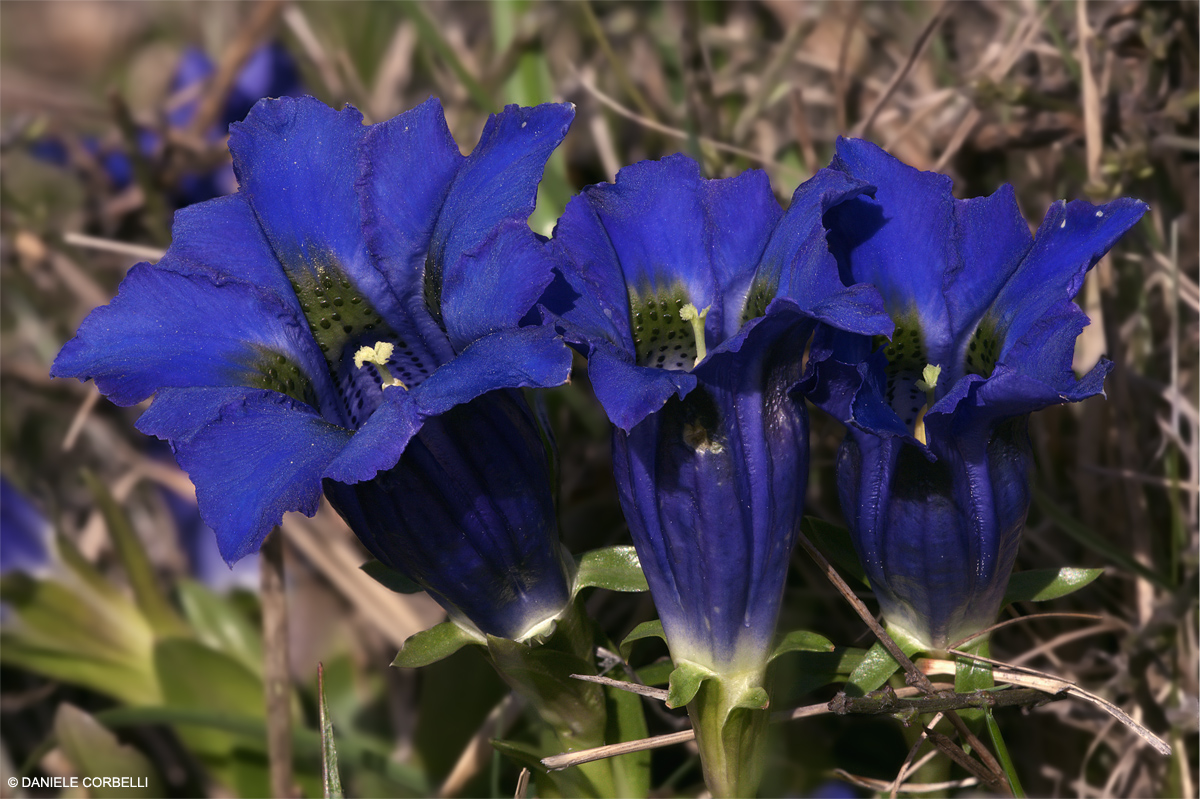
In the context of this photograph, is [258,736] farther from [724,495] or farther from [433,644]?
[724,495]

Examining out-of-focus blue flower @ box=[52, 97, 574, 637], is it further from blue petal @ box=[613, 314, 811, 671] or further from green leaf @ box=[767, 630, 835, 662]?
green leaf @ box=[767, 630, 835, 662]

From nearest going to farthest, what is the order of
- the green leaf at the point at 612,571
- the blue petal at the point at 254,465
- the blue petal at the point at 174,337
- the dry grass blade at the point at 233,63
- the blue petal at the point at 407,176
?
the blue petal at the point at 254,465, the blue petal at the point at 174,337, the blue petal at the point at 407,176, the green leaf at the point at 612,571, the dry grass blade at the point at 233,63

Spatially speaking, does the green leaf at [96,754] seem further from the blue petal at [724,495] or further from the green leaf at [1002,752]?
the green leaf at [1002,752]

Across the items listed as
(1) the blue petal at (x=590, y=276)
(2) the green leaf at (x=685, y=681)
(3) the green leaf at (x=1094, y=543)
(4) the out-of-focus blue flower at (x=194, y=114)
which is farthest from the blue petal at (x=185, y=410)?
(4) the out-of-focus blue flower at (x=194, y=114)

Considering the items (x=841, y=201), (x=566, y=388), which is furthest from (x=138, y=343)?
(x=566, y=388)

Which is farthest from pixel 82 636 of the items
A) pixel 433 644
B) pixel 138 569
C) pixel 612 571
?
pixel 612 571

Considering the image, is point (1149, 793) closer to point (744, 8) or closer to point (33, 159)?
point (744, 8)
